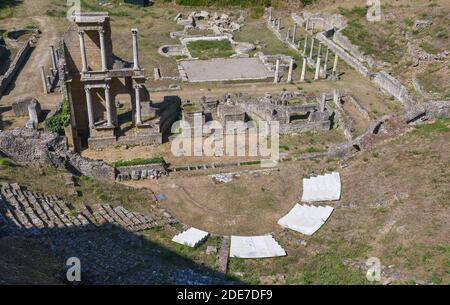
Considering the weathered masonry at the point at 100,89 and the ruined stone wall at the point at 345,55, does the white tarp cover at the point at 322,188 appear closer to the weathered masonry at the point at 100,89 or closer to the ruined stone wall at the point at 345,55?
the weathered masonry at the point at 100,89

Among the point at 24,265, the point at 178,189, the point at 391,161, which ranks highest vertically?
the point at 24,265

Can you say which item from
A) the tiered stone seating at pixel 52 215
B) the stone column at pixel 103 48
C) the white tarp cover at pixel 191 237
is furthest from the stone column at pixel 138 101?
the white tarp cover at pixel 191 237

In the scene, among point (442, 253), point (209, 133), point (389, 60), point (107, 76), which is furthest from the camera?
point (389, 60)

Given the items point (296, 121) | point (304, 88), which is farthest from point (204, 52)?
point (296, 121)

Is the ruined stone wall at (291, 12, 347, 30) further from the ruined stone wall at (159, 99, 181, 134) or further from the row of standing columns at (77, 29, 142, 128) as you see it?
the row of standing columns at (77, 29, 142, 128)

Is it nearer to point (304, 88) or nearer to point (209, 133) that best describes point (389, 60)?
point (304, 88)

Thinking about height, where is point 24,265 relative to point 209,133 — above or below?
above

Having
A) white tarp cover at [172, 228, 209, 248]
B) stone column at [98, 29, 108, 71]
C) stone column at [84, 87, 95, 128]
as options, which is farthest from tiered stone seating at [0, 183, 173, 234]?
stone column at [98, 29, 108, 71]
